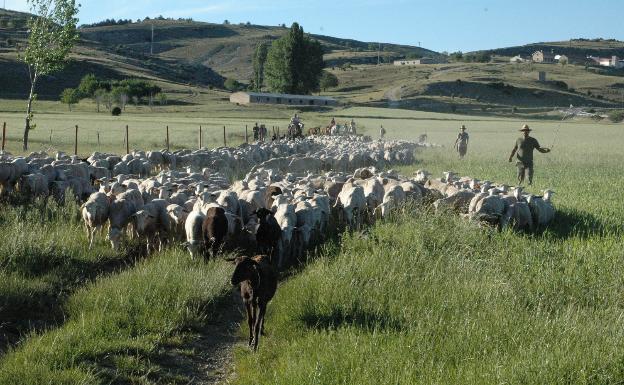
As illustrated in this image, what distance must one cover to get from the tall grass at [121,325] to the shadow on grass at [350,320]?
1.45 m

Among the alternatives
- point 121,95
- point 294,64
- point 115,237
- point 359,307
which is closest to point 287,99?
point 294,64

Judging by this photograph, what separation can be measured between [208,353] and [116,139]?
32428 millimetres

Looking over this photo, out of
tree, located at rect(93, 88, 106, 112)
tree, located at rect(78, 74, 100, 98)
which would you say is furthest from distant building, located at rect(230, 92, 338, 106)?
tree, located at rect(93, 88, 106, 112)

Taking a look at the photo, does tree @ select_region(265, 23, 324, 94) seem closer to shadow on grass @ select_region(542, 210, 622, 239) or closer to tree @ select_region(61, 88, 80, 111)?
tree @ select_region(61, 88, 80, 111)

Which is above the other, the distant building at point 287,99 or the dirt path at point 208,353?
the distant building at point 287,99

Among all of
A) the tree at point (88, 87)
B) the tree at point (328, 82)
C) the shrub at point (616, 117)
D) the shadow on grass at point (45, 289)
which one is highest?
the tree at point (328, 82)

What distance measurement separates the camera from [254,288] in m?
7.49

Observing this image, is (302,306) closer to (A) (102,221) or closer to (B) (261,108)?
(A) (102,221)

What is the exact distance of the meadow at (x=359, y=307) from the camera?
20.5 feet

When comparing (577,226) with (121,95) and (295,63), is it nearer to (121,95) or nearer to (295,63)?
(121,95)

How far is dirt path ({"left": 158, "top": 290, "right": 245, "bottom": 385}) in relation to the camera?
7.06 m

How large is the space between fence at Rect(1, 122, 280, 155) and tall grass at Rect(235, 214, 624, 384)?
21.1 metres

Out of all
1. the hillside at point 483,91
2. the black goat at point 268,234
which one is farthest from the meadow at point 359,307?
the hillside at point 483,91

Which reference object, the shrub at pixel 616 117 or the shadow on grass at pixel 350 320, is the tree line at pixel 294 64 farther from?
the shadow on grass at pixel 350 320
